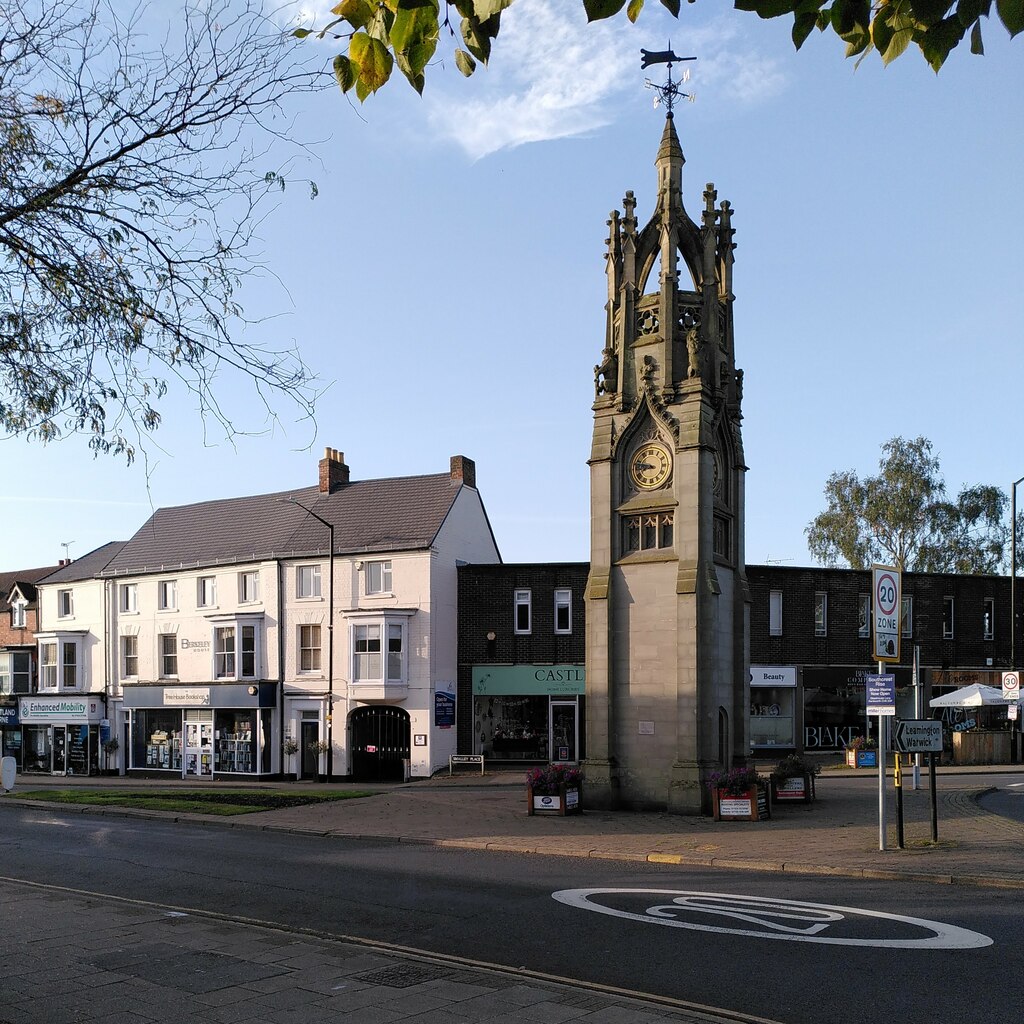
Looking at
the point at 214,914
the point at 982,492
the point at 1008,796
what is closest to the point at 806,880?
the point at 214,914

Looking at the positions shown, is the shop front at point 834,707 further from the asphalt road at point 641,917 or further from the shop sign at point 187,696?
the asphalt road at point 641,917

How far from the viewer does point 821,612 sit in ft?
137

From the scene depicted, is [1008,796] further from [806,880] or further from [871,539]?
[871,539]

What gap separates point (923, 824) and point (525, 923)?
37.0 ft

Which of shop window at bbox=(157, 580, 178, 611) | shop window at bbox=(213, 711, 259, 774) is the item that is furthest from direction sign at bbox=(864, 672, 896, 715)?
shop window at bbox=(157, 580, 178, 611)

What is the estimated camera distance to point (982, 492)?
58.3 meters

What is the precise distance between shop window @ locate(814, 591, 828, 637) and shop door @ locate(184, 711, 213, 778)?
2454 cm

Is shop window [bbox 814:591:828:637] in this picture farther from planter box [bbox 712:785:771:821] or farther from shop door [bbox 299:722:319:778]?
planter box [bbox 712:785:771:821]

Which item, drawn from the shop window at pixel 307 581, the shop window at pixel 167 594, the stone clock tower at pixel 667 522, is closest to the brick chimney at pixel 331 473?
the shop window at pixel 307 581

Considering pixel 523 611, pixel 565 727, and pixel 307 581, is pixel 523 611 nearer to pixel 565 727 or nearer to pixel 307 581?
pixel 565 727

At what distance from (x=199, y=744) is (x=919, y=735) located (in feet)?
108

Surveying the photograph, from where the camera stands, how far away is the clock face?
962 inches

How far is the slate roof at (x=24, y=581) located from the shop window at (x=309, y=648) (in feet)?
61.3

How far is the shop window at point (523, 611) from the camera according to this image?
40938mm
